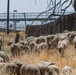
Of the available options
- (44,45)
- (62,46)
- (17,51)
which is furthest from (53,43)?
(62,46)

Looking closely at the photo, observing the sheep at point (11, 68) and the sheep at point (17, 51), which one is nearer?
the sheep at point (11, 68)

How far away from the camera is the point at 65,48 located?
18469 mm

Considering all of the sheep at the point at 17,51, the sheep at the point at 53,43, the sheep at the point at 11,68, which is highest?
the sheep at the point at 11,68

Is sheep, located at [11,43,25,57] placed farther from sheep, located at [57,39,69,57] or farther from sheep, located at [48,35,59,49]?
sheep, located at [57,39,69,57]

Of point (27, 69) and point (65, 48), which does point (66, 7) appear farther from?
point (65, 48)

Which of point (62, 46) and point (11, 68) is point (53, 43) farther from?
point (11, 68)

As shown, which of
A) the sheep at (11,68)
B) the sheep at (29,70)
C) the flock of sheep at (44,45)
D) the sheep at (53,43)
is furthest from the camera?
the sheep at (53,43)

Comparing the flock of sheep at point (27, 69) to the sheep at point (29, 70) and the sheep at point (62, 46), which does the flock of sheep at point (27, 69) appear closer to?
the sheep at point (29, 70)

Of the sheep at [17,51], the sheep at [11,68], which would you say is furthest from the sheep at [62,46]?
the sheep at [11,68]

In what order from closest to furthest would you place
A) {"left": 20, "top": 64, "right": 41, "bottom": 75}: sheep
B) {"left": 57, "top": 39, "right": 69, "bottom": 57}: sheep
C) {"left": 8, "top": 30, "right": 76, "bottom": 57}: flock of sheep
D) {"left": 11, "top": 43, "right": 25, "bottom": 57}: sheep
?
{"left": 20, "top": 64, "right": 41, "bottom": 75}: sheep < {"left": 57, "top": 39, "right": 69, "bottom": 57}: sheep < {"left": 8, "top": 30, "right": 76, "bottom": 57}: flock of sheep < {"left": 11, "top": 43, "right": 25, "bottom": 57}: sheep

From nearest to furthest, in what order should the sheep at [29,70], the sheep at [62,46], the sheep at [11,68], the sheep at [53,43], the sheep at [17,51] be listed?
the sheep at [29,70] → the sheep at [11,68] → the sheep at [62,46] → the sheep at [53,43] → the sheep at [17,51]

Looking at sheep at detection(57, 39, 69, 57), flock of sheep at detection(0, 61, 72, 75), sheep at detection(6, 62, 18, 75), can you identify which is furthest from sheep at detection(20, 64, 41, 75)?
sheep at detection(57, 39, 69, 57)

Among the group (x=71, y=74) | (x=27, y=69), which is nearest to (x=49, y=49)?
(x=71, y=74)

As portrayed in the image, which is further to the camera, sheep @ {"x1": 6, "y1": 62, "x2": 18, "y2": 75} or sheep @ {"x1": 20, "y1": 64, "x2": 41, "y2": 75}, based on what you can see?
sheep @ {"x1": 6, "y1": 62, "x2": 18, "y2": 75}
